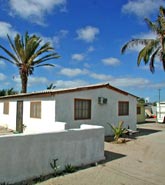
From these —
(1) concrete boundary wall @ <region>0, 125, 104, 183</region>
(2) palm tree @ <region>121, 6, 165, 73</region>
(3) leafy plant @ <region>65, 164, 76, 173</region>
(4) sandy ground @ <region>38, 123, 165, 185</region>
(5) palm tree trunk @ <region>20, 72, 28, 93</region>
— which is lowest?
(4) sandy ground @ <region>38, 123, 165, 185</region>

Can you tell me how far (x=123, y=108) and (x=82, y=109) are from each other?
169 inches

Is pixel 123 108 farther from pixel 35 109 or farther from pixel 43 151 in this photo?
pixel 43 151

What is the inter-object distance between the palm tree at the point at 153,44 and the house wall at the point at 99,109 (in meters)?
4.11

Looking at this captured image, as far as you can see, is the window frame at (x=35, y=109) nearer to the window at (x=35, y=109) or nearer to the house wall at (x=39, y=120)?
the window at (x=35, y=109)

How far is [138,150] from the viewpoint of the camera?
1035 cm

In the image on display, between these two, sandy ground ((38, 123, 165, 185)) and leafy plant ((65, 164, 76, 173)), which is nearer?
sandy ground ((38, 123, 165, 185))

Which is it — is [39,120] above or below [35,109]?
below

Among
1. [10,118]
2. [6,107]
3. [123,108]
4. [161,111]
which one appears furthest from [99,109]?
[161,111]

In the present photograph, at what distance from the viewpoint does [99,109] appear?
13891 millimetres

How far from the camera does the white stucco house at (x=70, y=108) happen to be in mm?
11688

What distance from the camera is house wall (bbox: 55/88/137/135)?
11805mm

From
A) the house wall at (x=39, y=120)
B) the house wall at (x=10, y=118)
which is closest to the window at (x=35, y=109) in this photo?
the house wall at (x=39, y=120)

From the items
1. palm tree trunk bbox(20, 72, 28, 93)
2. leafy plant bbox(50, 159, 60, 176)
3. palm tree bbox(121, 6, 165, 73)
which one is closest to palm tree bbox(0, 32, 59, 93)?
palm tree trunk bbox(20, 72, 28, 93)

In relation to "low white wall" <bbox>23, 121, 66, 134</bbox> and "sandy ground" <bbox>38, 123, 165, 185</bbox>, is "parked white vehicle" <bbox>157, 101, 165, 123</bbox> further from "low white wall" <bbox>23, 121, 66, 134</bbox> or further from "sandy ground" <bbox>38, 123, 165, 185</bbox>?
"low white wall" <bbox>23, 121, 66, 134</bbox>
